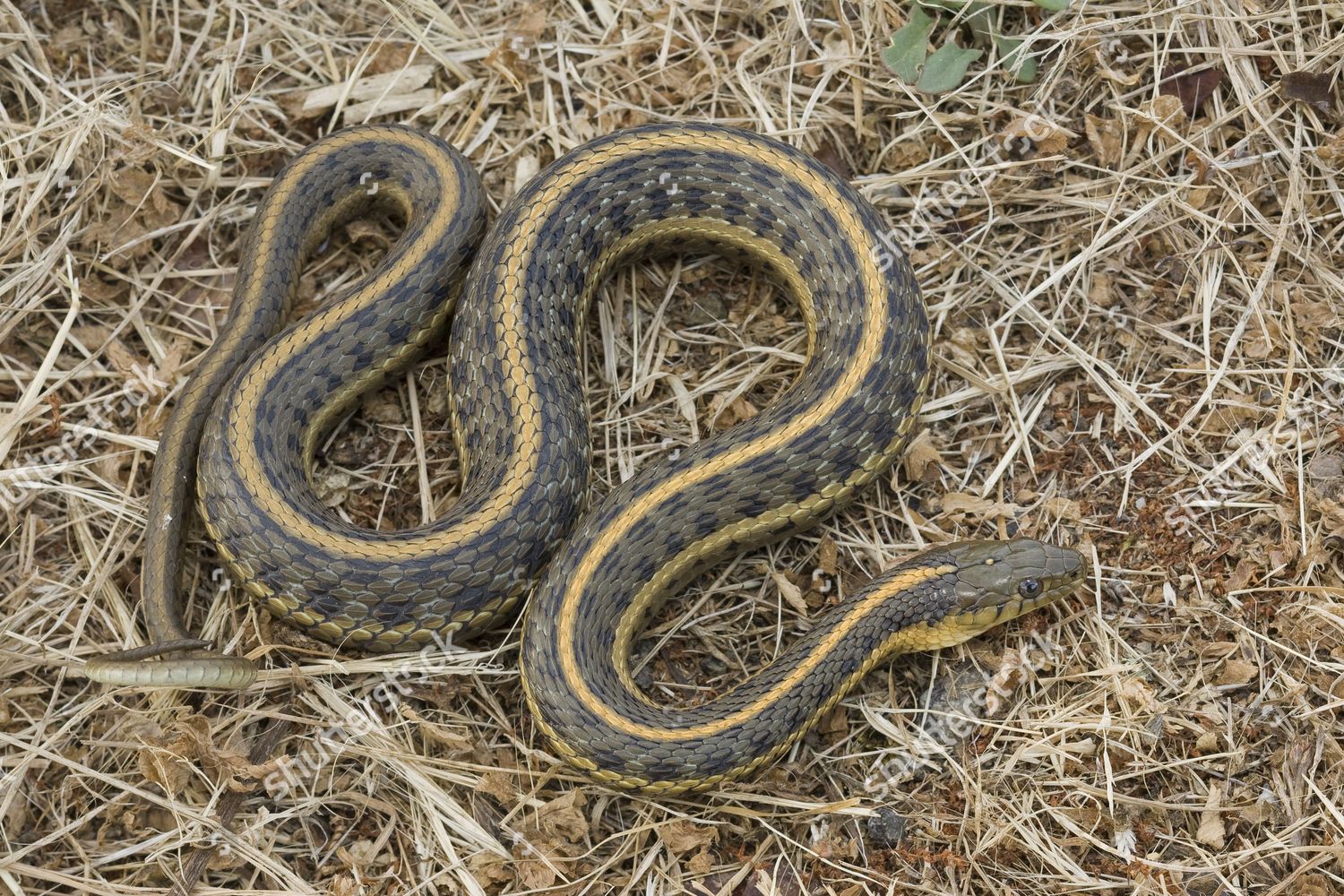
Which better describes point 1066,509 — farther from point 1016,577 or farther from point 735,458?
point 735,458

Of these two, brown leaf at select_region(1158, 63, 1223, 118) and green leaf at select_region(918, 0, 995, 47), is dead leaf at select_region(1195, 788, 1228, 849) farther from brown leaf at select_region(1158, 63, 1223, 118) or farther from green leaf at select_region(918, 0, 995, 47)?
green leaf at select_region(918, 0, 995, 47)

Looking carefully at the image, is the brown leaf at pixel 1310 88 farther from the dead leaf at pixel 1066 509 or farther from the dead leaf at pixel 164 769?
the dead leaf at pixel 164 769

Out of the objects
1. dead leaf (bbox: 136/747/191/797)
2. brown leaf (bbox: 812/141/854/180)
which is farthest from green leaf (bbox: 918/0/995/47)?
dead leaf (bbox: 136/747/191/797)

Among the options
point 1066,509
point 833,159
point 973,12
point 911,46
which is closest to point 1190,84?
point 973,12

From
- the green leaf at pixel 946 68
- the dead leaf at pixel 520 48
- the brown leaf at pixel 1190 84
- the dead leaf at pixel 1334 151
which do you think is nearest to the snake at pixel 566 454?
the dead leaf at pixel 520 48

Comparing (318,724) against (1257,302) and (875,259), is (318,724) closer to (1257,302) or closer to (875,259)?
(875,259)

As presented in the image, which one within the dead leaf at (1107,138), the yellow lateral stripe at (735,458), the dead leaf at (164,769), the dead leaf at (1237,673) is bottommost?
the dead leaf at (1237,673)

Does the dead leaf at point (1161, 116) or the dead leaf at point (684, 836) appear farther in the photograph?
the dead leaf at point (1161, 116)

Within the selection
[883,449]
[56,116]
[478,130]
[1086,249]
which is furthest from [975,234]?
[56,116]
